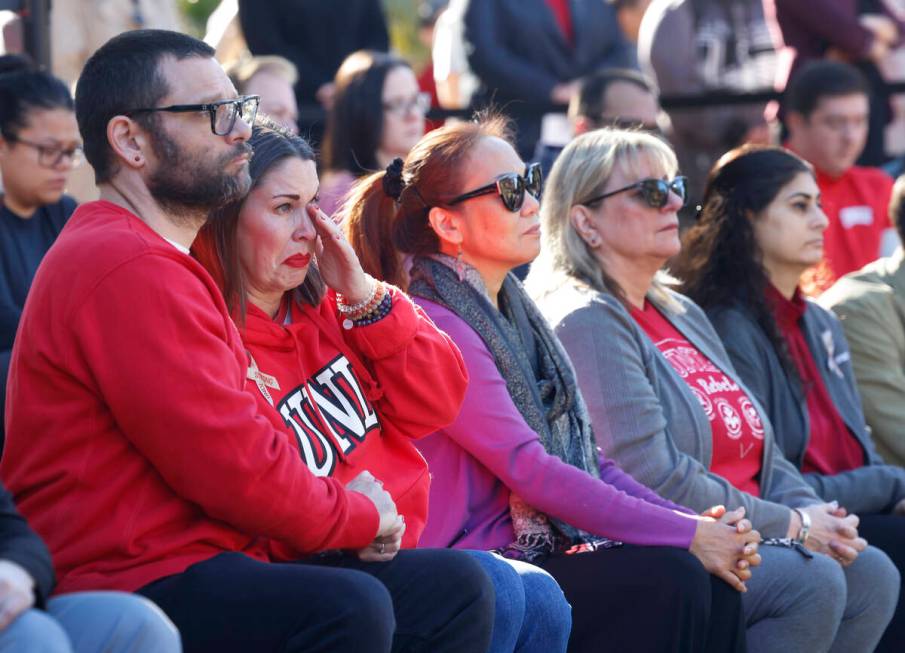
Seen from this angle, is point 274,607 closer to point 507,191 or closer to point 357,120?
point 507,191

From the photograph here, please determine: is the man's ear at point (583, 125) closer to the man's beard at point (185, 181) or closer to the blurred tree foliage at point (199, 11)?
the man's beard at point (185, 181)

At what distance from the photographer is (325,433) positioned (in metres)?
3.39

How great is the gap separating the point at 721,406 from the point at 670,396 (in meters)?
0.27

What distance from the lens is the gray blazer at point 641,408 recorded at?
439 cm

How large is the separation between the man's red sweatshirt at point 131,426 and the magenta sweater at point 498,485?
3.41 feet

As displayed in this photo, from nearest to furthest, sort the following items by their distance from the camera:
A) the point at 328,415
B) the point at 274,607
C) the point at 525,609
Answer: the point at 274,607 → the point at 328,415 → the point at 525,609

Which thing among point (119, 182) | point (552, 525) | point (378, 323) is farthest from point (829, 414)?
point (119, 182)

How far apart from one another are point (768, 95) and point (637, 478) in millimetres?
3948

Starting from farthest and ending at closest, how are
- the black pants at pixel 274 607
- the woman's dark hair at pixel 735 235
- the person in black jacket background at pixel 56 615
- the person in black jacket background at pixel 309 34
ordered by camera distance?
the person in black jacket background at pixel 309 34 → the woman's dark hair at pixel 735 235 → the black pants at pixel 274 607 → the person in black jacket background at pixel 56 615

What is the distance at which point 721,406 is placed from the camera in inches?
186

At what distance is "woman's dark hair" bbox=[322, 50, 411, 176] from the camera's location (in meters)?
6.18

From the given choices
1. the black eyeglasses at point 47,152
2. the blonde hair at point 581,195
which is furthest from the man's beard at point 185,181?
the black eyeglasses at point 47,152

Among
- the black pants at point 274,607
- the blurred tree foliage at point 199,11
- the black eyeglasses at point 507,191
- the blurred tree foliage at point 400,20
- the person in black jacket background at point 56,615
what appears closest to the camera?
the person in black jacket background at point 56,615

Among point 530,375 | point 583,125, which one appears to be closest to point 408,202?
point 530,375
